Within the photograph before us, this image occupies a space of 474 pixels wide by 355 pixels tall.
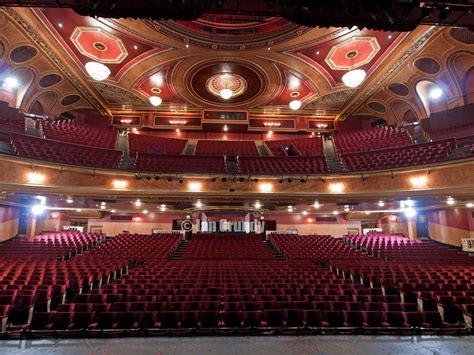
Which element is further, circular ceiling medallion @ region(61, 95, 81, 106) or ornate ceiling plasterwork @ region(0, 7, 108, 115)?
circular ceiling medallion @ region(61, 95, 81, 106)

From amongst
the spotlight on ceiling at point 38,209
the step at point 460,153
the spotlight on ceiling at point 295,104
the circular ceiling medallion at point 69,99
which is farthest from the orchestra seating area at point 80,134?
the step at point 460,153

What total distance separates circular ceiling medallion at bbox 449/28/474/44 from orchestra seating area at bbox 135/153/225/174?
10.2m

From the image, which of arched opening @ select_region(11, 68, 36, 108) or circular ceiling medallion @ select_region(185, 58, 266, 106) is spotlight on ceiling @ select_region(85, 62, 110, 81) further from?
circular ceiling medallion @ select_region(185, 58, 266, 106)

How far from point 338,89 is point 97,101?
44.5 ft

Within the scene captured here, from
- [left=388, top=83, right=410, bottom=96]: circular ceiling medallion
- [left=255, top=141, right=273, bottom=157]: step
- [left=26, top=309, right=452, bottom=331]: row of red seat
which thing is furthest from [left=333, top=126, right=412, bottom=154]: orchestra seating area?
[left=26, top=309, right=452, bottom=331]: row of red seat

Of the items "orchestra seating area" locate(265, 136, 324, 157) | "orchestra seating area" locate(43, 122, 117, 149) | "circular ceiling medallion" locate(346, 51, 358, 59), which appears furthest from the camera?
"orchestra seating area" locate(265, 136, 324, 157)

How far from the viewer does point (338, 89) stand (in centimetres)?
1394

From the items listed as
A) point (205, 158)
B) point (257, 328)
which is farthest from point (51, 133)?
point (257, 328)

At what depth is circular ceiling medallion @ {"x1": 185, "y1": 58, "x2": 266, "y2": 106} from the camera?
12289 mm

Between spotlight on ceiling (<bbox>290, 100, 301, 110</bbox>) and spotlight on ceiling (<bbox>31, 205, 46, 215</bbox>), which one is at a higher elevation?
spotlight on ceiling (<bbox>290, 100, 301, 110</bbox>)

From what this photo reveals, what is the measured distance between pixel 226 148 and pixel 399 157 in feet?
30.1

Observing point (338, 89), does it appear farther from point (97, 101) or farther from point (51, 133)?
point (51, 133)

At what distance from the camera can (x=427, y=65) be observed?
1109 centimetres

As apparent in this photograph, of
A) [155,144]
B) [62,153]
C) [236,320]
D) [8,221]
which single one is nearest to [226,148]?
[155,144]
